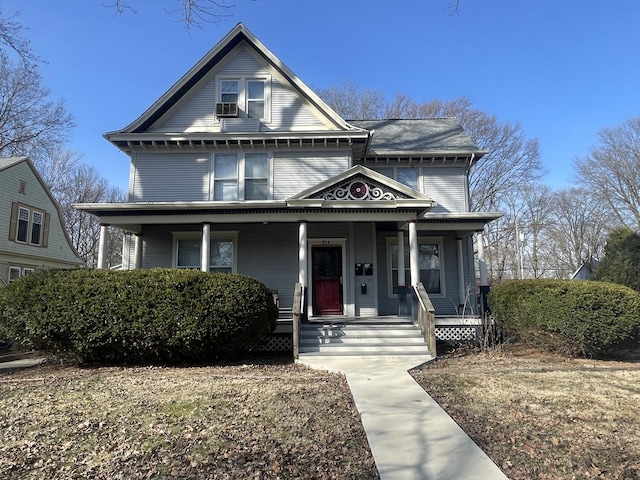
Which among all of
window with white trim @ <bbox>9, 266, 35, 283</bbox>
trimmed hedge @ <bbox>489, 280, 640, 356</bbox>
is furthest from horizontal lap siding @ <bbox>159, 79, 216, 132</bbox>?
window with white trim @ <bbox>9, 266, 35, 283</bbox>

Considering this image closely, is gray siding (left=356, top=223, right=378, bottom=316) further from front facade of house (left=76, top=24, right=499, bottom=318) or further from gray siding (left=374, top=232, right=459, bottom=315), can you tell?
gray siding (left=374, top=232, right=459, bottom=315)

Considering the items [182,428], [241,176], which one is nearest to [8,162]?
[241,176]

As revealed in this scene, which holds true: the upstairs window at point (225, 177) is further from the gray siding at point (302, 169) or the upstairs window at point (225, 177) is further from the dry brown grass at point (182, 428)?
the dry brown grass at point (182, 428)

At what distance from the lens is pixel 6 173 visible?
750 inches

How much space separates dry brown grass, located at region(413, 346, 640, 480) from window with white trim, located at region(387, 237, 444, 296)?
16.2ft

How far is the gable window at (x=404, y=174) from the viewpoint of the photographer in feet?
46.2

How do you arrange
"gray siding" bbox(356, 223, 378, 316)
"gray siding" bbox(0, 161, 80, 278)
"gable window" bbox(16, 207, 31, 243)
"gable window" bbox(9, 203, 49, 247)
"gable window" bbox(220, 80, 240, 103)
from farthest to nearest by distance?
"gable window" bbox(16, 207, 31, 243) < "gable window" bbox(9, 203, 49, 247) < "gray siding" bbox(0, 161, 80, 278) < "gable window" bbox(220, 80, 240, 103) < "gray siding" bbox(356, 223, 378, 316)

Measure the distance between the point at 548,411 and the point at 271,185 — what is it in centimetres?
953

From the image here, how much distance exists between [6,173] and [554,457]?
22.8 m

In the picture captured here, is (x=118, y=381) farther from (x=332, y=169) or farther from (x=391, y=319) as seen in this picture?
(x=332, y=169)

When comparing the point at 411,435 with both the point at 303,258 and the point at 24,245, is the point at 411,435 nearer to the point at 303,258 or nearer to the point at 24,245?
the point at 303,258

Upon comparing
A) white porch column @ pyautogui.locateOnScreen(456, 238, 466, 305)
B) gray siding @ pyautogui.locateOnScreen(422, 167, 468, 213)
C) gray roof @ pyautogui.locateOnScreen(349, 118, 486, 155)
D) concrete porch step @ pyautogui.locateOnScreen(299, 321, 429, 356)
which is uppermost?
gray roof @ pyautogui.locateOnScreen(349, 118, 486, 155)

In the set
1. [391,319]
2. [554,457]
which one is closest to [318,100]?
[391,319]

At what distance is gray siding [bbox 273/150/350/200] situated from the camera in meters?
12.9
